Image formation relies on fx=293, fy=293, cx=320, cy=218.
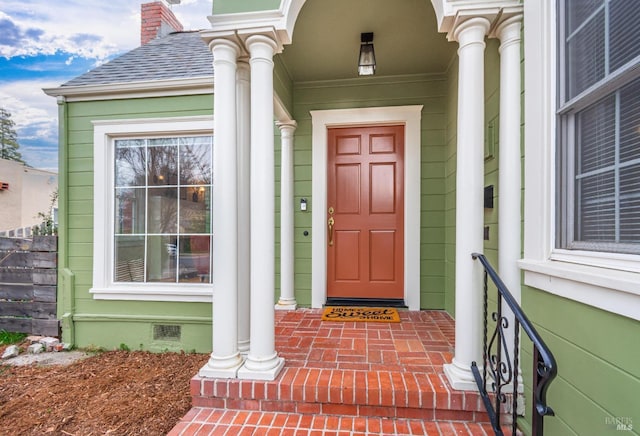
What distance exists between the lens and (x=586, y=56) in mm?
1246

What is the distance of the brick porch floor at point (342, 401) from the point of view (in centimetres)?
158

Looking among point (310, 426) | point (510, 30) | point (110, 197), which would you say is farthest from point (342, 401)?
point (110, 197)

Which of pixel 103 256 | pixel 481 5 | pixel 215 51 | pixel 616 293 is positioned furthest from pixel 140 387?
pixel 481 5

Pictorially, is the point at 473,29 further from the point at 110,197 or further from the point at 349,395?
the point at 110,197

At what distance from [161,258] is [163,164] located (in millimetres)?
1000

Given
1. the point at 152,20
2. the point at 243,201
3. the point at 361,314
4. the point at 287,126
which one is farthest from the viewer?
the point at 152,20

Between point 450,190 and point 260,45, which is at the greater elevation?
point 260,45

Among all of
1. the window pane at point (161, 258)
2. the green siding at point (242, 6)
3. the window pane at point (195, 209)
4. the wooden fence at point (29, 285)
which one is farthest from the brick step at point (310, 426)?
the wooden fence at point (29, 285)

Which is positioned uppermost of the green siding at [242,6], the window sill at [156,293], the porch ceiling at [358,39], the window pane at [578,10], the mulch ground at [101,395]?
the porch ceiling at [358,39]

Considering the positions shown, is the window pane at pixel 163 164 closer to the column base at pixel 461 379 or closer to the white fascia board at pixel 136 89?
the white fascia board at pixel 136 89

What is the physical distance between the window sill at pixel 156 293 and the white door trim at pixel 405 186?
45.2 inches

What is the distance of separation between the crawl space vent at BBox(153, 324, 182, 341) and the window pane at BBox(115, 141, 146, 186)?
1.52 meters

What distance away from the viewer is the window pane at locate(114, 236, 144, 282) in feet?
10.2

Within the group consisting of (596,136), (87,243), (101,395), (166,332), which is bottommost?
(101,395)
